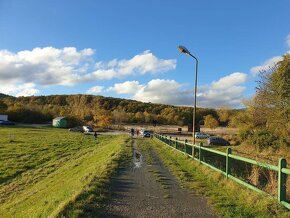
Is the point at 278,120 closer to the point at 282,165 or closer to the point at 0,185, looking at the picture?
the point at 0,185

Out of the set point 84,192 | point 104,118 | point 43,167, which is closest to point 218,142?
point 43,167

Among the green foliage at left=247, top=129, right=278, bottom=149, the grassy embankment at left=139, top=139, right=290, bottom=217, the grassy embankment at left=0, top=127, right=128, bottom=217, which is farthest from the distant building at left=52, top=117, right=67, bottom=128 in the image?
the grassy embankment at left=139, top=139, right=290, bottom=217

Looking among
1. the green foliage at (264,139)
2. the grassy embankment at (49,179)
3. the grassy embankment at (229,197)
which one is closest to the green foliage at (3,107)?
the grassy embankment at (49,179)

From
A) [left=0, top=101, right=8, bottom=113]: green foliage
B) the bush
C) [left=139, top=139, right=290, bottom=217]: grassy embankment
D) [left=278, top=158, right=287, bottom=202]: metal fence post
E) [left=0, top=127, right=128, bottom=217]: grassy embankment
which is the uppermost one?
[left=0, top=101, right=8, bottom=113]: green foliage

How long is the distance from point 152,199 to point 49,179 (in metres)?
13.5

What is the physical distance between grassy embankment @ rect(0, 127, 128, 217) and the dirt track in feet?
1.82

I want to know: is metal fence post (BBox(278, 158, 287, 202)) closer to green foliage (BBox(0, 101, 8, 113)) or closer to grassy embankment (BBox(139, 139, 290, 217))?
grassy embankment (BBox(139, 139, 290, 217))

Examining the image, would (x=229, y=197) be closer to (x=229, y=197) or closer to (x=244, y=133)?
(x=229, y=197)

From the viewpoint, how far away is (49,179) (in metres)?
21.7

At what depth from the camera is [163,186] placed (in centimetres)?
1134

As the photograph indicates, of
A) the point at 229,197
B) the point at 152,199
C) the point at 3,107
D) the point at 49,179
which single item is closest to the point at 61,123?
the point at 3,107

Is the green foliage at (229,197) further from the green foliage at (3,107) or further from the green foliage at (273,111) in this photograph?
the green foliage at (3,107)

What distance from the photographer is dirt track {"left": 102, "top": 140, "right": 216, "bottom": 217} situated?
26.6ft

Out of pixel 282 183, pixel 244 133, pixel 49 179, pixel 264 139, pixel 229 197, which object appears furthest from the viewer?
pixel 244 133
